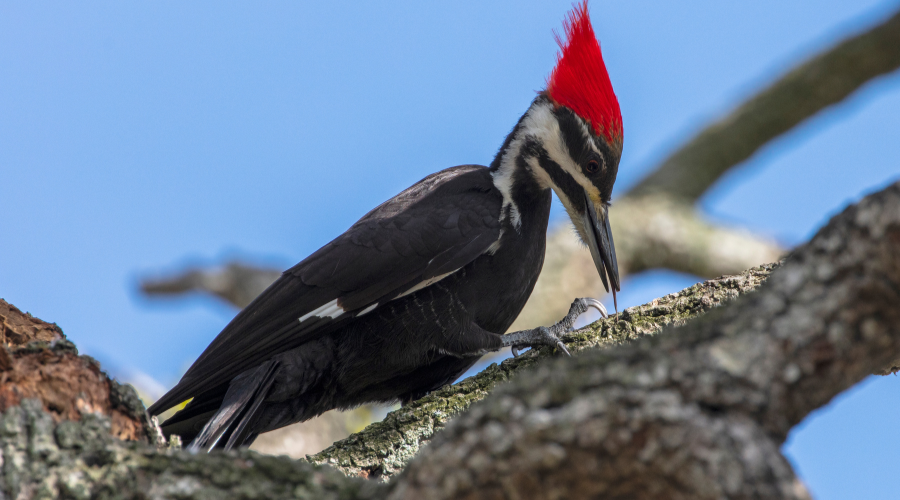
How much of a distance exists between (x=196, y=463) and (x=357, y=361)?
1.46 m

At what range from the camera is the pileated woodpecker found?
2760mm

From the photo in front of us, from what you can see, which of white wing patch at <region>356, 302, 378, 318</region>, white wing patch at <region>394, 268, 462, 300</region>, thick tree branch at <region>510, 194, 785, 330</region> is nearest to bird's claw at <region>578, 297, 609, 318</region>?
white wing patch at <region>394, 268, 462, 300</region>

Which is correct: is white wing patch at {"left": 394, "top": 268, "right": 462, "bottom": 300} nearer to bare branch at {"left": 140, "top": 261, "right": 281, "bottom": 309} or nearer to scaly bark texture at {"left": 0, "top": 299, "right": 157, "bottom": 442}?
scaly bark texture at {"left": 0, "top": 299, "right": 157, "bottom": 442}

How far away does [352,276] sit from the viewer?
2.88 m

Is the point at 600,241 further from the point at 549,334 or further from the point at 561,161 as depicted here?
the point at 549,334

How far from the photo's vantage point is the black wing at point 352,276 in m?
2.73

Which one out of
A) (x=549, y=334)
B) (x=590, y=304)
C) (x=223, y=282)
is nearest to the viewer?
(x=549, y=334)

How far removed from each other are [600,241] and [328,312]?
1164 millimetres

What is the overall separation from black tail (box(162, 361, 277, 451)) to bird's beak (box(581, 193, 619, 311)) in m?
1.37

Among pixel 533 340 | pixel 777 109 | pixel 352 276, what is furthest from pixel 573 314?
pixel 777 109

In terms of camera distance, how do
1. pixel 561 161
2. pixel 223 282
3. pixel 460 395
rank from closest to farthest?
pixel 460 395
pixel 561 161
pixel 223 282

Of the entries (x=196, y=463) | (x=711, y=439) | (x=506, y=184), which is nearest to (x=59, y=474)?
(x=196, y=463)

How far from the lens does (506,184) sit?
3.29 metres

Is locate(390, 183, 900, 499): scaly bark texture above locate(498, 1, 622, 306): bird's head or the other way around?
the other way around
